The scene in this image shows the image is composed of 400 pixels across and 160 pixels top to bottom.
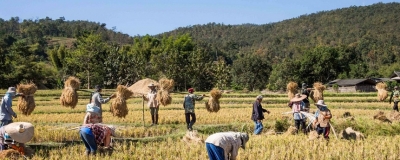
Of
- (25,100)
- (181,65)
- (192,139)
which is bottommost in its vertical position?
(192,139)

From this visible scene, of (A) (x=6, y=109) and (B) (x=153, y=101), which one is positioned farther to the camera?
(B) (x=153, y=101)

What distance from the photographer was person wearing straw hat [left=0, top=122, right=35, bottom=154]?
8.60 meters

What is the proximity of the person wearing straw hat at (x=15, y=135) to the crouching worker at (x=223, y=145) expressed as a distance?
4156 mm

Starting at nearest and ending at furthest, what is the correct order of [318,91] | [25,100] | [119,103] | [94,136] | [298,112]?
[94,136] → [25,100] → [298,112] → [119,103] → [318,91]

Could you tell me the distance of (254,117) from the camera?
13.1 metres

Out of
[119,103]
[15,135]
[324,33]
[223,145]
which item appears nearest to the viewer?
[223,145]

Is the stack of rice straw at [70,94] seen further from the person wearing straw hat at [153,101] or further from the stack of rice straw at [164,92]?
the stack of rice straw at [164,92]

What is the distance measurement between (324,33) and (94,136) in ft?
466

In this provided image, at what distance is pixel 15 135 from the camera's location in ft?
28.2

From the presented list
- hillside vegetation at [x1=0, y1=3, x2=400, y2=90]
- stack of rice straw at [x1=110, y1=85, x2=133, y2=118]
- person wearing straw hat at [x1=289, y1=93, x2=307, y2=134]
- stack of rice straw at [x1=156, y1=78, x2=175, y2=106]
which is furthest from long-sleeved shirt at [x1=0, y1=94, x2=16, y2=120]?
hillside vegetation at [x1=0, y1=3, x2=400, y2=90]

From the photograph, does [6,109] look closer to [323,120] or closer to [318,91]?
[323,120]

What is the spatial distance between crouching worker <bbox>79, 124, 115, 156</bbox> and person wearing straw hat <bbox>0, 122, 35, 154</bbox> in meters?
1.16

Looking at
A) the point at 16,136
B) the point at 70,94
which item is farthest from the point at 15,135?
the point at 70,94

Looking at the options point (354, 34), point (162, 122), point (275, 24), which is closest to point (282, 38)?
point (354, 34)
